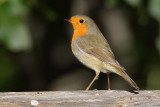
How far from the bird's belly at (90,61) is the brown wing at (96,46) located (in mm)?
51

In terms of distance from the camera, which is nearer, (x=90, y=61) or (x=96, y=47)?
(x=90, y=61)

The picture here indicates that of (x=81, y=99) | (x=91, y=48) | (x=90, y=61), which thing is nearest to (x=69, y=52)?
(x=91, y=48)

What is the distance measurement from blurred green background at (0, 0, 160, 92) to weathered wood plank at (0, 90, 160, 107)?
2.23 meters

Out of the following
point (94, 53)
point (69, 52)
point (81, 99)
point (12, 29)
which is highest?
point (12, 29)

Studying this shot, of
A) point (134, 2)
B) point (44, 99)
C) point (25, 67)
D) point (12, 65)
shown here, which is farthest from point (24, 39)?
point (25, 67)

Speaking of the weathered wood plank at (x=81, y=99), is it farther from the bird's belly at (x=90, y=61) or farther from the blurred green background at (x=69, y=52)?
the blurred green background at (x=69, y=52)

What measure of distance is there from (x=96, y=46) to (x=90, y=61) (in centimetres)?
27

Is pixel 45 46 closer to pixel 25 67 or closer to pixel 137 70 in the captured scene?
pixel 25 67

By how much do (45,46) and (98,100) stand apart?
324cm

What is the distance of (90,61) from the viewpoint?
191 inches

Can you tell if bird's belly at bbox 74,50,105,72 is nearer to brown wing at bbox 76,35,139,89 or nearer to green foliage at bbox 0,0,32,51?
brown wing at bbox 76,35,139,89

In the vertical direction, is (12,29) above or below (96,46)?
above

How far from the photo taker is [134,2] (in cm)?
425

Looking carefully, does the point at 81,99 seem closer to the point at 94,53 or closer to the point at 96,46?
the point at 94,53
